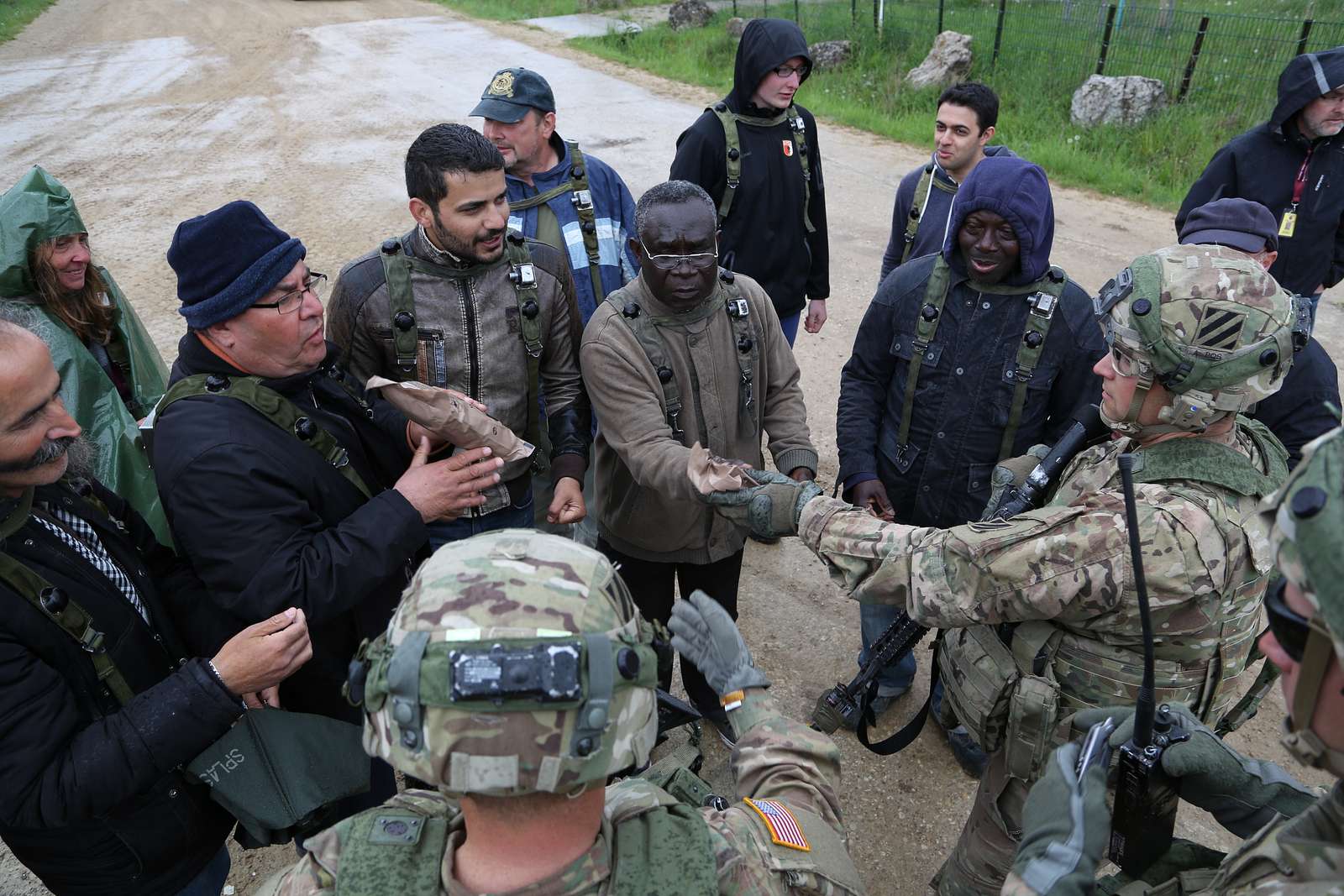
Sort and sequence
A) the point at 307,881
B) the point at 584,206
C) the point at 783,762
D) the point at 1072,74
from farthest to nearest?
the point at 1072,74
the point at 584,206
the point at 783,762
the point at 307,881

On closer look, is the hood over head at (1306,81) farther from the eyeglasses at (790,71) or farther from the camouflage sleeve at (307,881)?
the camouflage sleeve at (307,881)

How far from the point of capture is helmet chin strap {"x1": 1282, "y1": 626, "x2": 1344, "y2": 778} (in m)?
1.25

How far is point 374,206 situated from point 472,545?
886 centimetres

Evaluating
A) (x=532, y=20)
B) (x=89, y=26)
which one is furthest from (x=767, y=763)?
(x=89, y=26)

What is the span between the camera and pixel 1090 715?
6.47ft

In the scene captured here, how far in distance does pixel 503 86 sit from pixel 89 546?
2.75 metres

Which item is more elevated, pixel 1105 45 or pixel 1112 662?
pixel 1105 45

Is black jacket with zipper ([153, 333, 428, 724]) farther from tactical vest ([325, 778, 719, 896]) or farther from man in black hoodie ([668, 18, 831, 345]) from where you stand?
man in black hoodie ([668, 18, 831, 345])

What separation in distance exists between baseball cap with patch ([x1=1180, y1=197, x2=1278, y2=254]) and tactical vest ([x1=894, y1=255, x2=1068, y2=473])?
2.77 ft

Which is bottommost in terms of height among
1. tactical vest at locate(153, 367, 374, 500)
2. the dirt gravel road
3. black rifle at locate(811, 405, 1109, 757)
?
the dirt gravel road

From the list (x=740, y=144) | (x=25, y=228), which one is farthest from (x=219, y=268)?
(x=740, y=144)

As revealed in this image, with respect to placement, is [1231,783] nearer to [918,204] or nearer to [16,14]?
[918,204]

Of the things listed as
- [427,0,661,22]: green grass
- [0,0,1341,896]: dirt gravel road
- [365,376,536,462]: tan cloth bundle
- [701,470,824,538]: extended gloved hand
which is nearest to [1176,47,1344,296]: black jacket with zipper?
[0,0,1341,896]: dirt gravel road

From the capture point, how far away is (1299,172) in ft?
16.1
